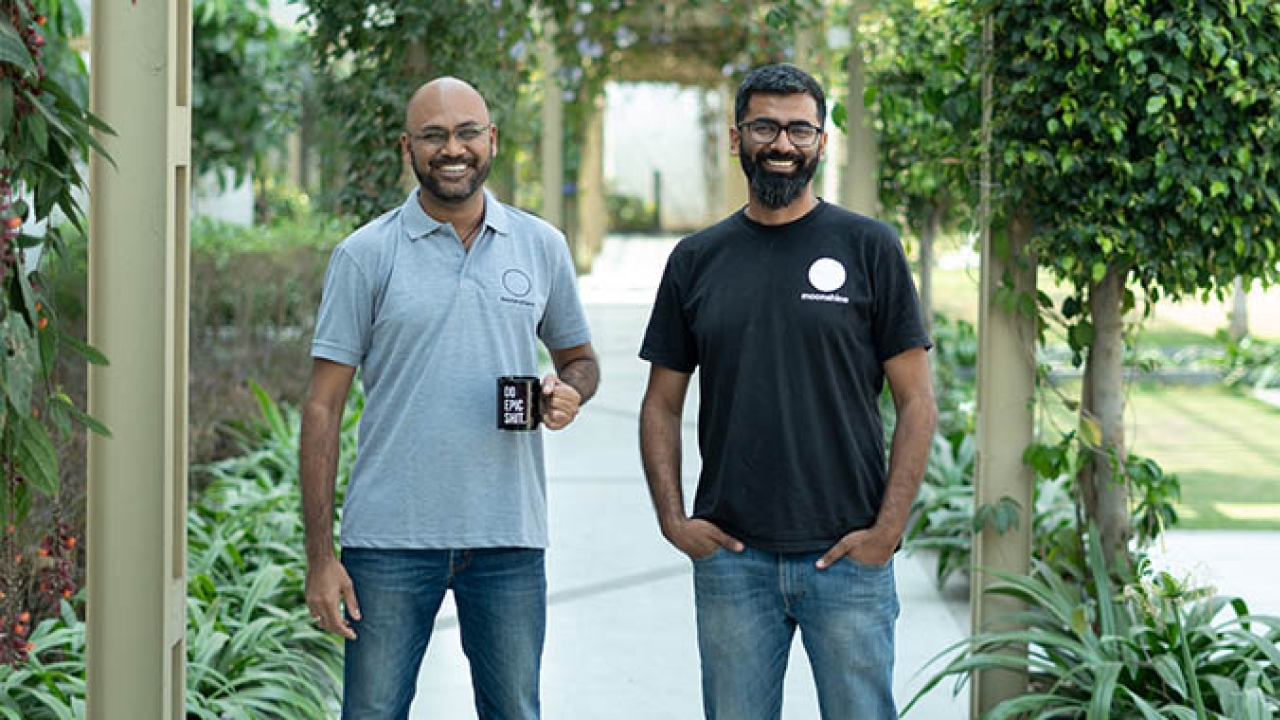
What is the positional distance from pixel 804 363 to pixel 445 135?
2.60 ft

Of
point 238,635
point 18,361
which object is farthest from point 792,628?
point 238,635

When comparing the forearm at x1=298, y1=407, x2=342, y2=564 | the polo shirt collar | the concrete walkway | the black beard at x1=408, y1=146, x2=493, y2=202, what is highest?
the black beard at x1=408, y1=146, x2=493, y2=202

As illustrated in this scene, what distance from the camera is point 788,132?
2.98 meters

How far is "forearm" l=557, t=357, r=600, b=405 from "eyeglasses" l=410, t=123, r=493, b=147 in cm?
52

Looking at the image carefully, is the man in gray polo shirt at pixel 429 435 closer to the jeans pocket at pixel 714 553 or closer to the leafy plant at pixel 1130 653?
the jeans pocket at pixel 714 553

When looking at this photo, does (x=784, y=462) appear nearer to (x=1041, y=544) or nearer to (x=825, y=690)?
(x=825, y=690)

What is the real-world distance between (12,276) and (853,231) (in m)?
1.46

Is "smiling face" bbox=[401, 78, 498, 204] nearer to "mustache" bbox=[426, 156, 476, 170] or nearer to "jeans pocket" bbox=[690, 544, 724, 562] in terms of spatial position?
"mustache" bbox=[426, 156, 476, 170]

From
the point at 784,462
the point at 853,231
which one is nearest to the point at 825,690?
the point at 784,462

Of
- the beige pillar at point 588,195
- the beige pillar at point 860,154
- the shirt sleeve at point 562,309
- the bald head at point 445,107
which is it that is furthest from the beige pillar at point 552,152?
the bald head at point 445,107

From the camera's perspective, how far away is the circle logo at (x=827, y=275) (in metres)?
2.97

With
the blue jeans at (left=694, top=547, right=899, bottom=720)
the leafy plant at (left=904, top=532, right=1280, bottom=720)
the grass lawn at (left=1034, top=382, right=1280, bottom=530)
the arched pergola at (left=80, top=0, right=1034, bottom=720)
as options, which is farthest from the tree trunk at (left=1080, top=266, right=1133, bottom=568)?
the arched pergola at (left=80, top=0, right=1034, bottom=720)

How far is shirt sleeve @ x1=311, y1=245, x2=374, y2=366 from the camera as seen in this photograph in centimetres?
306

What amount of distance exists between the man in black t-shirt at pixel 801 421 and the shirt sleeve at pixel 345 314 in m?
0.63
